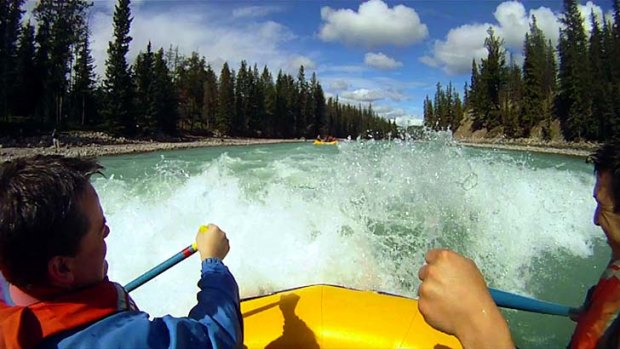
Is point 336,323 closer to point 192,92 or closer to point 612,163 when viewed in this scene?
point 612,163

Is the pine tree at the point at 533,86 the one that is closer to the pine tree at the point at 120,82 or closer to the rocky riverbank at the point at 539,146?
the rocky riverbank at the point at 539,146

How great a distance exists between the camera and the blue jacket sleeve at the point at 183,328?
0.99m

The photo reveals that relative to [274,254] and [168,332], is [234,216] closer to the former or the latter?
[274,254]

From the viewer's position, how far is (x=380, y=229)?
20.5 feet

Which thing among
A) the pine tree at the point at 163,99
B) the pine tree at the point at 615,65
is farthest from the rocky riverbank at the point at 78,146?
the pine tree at the point at 615,65

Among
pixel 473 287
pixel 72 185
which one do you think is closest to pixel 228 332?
pixel 72 185

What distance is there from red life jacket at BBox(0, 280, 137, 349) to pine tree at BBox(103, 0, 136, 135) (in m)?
40.9

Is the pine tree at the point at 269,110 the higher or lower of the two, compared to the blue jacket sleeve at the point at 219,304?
higher

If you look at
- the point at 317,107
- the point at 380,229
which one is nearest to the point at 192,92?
the point at 317,107

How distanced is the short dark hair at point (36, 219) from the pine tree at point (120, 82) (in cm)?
→ 4078

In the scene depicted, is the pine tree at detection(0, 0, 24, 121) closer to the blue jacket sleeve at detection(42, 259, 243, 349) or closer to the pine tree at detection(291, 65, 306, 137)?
the blue jacket sleeve at detection(42, 259, 243, 349)

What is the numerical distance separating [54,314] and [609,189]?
1752 mm

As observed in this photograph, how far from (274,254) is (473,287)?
4.38 m

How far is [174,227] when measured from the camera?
5598 millimetres
